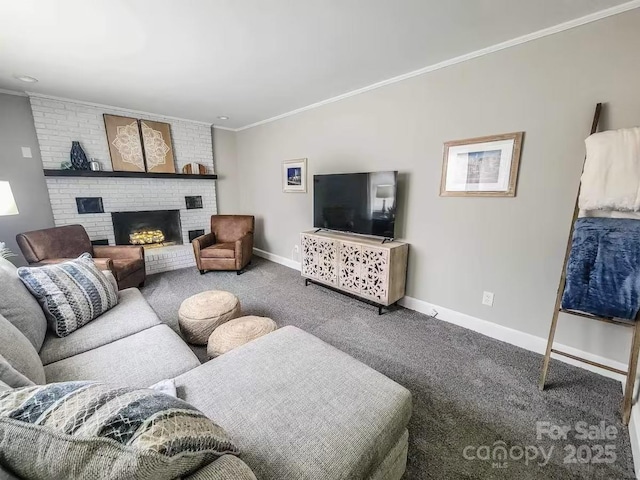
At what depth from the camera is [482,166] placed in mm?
2158

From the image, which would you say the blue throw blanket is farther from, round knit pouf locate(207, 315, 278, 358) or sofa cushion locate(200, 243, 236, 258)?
sofa cushion locate(200, 243, 236, 258)

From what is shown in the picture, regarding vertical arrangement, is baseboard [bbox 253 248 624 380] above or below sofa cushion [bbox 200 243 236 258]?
below

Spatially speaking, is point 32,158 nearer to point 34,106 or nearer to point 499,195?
point 34,106

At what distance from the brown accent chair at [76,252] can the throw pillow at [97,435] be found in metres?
2.66

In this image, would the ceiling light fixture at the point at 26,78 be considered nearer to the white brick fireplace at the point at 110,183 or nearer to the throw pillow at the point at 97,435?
the white brick fireplace at the point at 110,183

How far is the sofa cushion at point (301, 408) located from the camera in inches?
31.2

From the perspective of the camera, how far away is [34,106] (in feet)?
10.2

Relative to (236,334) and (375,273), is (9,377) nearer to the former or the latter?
(236,334)

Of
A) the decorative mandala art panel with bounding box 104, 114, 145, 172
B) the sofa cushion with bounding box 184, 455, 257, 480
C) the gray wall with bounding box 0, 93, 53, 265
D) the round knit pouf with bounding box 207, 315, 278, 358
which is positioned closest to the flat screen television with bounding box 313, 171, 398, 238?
Answer: the round knit pouf with bounding box 207, 315, 278, 358

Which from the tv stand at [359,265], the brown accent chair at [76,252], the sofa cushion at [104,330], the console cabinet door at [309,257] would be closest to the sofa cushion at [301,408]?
the sofa cushion at [104,330]

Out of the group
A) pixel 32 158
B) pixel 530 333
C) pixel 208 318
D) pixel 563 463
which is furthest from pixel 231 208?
pixel 563 463

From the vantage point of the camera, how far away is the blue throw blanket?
4.63 ft

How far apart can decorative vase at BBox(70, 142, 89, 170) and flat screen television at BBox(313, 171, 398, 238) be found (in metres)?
3.06

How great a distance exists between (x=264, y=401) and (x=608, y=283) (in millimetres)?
1917
